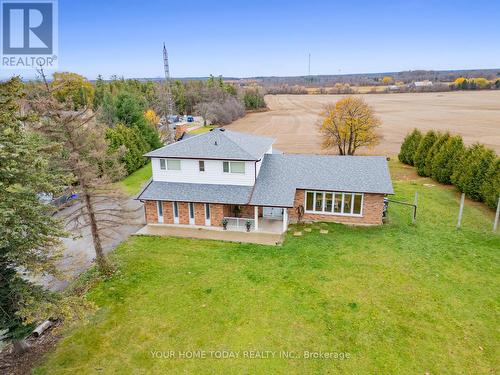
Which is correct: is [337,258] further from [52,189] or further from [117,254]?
[52,189]

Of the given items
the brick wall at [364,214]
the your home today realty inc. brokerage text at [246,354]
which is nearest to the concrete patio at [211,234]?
the brick wall at [364,214]

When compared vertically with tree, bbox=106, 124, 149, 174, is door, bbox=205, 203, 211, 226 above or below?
below

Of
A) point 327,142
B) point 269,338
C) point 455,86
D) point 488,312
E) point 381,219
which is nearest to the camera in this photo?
point 269,338

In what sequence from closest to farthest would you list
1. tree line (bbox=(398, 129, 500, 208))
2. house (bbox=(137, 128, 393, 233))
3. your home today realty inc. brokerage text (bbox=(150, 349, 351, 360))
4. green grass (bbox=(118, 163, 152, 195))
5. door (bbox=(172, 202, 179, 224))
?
your home today realty inc. brokerage text (bbox=(150, 349, 351, 360)) → house (bbox=(137, 128, 393, 233)) → door (bbox=(172, 202, 179, 224)) → tree line (bbox=(398, 129, 500, 208)) → green grass (bbox=(118, 163, 152, 195))

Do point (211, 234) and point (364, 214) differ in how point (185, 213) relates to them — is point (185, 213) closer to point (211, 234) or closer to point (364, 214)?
point (211, 234)

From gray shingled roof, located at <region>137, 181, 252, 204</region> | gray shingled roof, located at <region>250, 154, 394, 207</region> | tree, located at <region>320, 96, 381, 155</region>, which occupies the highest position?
tree, located at <region>320, 96, 381, 155</region>

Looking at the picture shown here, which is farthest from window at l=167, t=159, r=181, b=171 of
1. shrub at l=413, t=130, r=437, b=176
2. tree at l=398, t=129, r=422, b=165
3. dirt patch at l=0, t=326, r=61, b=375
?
tree at l=398, t=129, r=422, b=165

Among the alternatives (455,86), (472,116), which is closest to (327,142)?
(472,116)

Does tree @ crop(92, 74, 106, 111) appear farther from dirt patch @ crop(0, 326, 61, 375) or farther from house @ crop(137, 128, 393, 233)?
dirt patch @ crop(0, 326, 61, 375)

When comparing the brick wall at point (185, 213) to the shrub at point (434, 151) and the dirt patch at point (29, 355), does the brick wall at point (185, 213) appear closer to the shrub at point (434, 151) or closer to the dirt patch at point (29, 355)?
the dirt patch at point (29, 355)
